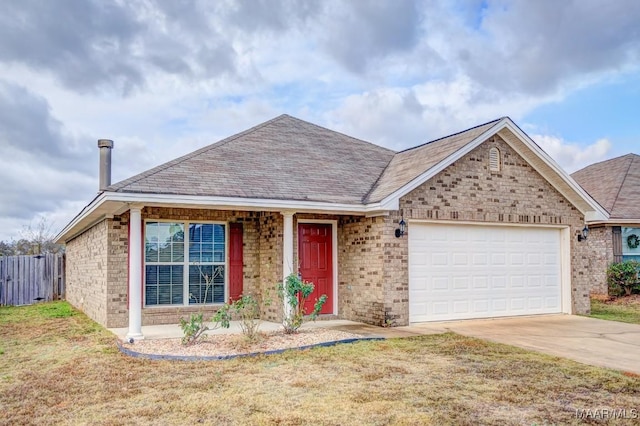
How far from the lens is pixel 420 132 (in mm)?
25156

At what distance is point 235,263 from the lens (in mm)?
12289

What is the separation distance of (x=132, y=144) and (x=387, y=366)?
1690 centimetres

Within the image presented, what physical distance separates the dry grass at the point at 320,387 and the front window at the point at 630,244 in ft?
38.6

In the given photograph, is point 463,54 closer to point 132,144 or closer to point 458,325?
point 458,325

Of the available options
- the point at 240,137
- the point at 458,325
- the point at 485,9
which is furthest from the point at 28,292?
the point at 485,9

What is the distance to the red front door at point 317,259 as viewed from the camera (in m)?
12.3

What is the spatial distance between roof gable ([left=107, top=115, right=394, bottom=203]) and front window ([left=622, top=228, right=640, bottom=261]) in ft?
29.6

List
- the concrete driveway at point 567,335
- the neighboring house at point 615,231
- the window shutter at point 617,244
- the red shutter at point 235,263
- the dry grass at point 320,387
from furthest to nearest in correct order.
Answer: the window shutter at point 617,244, the neighboring house at point 615,231, the red shutter at point 235,263, the concrete driveway at point 567,335, the dry grass at point 320,387

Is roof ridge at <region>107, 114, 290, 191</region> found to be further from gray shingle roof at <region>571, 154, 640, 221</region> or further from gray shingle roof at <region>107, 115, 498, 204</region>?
gray shingle roof at <region>571, 154, 640, 221</region>

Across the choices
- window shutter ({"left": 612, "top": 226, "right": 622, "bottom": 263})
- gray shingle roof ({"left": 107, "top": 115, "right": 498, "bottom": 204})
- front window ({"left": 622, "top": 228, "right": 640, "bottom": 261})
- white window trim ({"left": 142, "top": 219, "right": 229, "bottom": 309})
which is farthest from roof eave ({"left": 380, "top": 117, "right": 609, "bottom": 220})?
front window ({"left": 622, "top": 228, "right": 640, "bottom": 261})

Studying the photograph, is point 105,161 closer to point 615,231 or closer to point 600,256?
point 600,256

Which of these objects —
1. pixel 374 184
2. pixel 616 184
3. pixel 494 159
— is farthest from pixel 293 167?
pixel 616 184

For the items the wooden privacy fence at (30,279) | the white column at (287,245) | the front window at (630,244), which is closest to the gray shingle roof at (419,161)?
the white column at (287,245)

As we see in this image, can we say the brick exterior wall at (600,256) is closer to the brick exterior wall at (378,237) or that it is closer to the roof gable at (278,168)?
the brick exterior wall at (378,237)
